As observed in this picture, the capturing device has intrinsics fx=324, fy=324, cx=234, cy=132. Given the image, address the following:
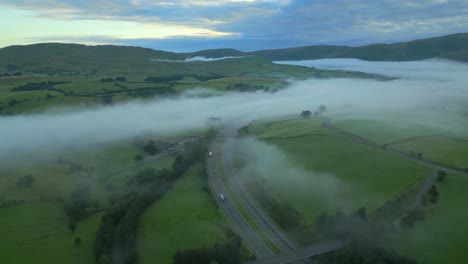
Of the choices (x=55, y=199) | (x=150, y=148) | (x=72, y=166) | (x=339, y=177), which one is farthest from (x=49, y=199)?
(x=339, y=177)

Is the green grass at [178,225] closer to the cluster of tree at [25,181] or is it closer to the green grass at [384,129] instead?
the cluster of tree at [25,181]

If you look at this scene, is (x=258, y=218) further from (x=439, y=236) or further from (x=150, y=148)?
(x=150, y=148)

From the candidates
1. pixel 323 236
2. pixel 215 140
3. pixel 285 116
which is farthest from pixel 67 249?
pixel 285 116

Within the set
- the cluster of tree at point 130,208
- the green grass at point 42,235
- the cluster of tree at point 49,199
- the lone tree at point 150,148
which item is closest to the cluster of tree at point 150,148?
the lone tree at point 150,148

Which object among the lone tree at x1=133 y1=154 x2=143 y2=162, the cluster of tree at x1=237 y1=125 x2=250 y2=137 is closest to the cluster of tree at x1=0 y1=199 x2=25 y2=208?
the lone tree at x1=133 y1=154 x2=143 y2=162

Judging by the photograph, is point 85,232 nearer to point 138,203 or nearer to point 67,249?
point 67,249
